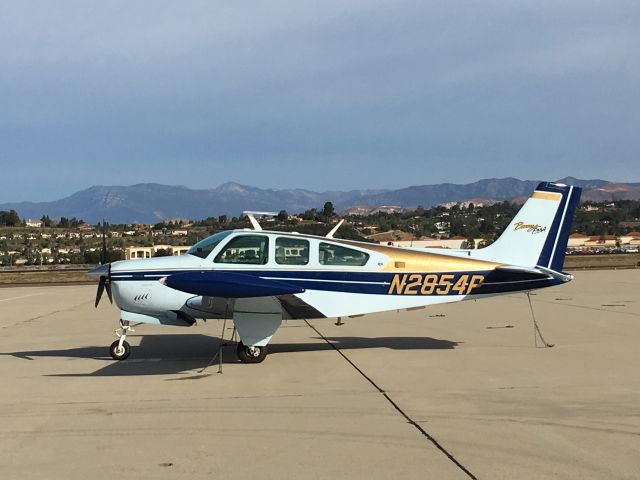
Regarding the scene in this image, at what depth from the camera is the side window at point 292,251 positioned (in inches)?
392

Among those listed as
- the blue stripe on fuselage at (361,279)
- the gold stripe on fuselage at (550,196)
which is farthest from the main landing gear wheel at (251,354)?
the gold stripe on fuselage at (550,196)

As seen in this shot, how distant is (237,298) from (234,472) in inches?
166

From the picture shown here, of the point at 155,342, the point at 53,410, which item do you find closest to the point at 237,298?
the point at 53,410

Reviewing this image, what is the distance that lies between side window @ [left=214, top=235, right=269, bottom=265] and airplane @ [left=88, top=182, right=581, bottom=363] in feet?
0.05

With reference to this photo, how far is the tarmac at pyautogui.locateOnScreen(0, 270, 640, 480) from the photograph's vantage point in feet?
16.9

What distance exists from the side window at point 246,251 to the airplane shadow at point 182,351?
5.07ft

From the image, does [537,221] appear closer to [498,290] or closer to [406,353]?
[498,290]

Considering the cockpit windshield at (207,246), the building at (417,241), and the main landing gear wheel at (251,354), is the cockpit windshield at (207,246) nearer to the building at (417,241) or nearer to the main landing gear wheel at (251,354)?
the main landing gear wheel at (251,354)

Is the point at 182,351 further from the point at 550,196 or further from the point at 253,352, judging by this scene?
the point at 550,196

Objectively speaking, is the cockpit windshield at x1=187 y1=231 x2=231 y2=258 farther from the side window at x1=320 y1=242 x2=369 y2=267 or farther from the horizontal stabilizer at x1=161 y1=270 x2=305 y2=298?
the side window at x1=320 y1=242 x2=369 y2=267

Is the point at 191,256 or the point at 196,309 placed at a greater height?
the point at 191,256

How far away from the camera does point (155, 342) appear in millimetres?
12234

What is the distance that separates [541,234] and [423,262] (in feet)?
6.74

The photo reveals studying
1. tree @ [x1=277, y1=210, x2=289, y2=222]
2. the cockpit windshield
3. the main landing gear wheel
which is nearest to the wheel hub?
the main landing gear wheel
